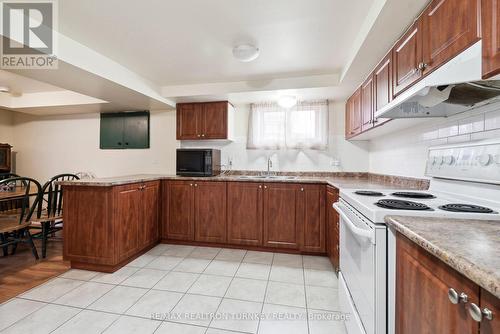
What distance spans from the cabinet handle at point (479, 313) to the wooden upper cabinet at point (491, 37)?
0.73m

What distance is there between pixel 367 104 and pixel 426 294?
189cm

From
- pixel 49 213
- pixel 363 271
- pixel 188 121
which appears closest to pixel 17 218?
pixel 49 213

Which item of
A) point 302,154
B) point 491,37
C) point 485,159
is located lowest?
point 485,159

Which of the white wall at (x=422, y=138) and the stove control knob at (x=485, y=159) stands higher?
the white wall at (x=422, y=138)

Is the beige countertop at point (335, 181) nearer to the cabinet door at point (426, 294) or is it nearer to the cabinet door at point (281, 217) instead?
the cabinet door at point (281, 217)

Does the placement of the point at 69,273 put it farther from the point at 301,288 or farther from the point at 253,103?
the point at 253,103

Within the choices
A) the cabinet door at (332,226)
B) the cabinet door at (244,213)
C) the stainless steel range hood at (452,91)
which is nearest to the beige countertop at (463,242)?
the stainless steel range hood at (452,91)

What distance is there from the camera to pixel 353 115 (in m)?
2.73

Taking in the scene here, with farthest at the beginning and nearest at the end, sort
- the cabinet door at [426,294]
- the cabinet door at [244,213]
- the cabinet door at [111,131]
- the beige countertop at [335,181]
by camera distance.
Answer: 1. the cabinet door at [111,131]
2. the cabinet door at [244,213]
3. the beige countertop at [335,181]
4. the cabinet door at [426,294]

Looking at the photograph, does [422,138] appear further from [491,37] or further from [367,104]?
[491,37]

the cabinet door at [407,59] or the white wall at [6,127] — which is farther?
the white wall at [6,127]

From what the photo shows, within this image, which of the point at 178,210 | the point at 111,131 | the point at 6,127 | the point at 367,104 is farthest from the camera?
the point at 6,127

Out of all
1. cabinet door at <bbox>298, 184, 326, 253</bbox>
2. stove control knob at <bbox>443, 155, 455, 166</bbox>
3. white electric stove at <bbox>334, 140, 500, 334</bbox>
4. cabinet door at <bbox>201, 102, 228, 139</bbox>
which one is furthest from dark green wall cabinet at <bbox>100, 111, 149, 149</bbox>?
stove control knob at <bbox>443, 155, 455, 166</bbox>

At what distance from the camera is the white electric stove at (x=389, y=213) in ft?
3.21
